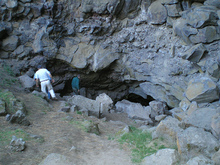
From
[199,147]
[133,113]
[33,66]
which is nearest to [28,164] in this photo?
[199,147]

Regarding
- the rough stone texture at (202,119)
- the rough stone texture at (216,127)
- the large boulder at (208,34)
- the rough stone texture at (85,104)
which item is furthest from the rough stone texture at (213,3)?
the rough stone texture at (85,104)

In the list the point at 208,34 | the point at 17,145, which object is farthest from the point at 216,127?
the point at 208,34

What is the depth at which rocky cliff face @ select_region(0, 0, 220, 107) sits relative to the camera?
8477mm

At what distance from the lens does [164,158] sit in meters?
2.86

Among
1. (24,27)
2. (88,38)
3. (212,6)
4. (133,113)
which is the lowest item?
(133,113)

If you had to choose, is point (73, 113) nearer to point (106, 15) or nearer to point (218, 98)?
point (218, 98)

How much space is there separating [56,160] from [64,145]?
634mm

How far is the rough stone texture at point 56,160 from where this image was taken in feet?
9.05

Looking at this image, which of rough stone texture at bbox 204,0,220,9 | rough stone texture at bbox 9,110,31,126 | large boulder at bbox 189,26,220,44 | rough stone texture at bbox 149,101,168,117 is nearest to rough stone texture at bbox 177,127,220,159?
rough stone texture at bbox 9,110,31,126

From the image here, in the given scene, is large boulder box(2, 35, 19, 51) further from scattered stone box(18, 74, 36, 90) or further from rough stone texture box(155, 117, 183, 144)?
rough stone texture box(155, 117, 183, 144)

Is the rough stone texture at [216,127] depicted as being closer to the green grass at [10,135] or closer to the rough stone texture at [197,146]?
the rough stone texture at [197,146]

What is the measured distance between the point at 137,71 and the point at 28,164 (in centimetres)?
789

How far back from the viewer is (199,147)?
3.01 metres

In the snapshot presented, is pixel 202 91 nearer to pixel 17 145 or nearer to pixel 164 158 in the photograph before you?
pixel 164 158
